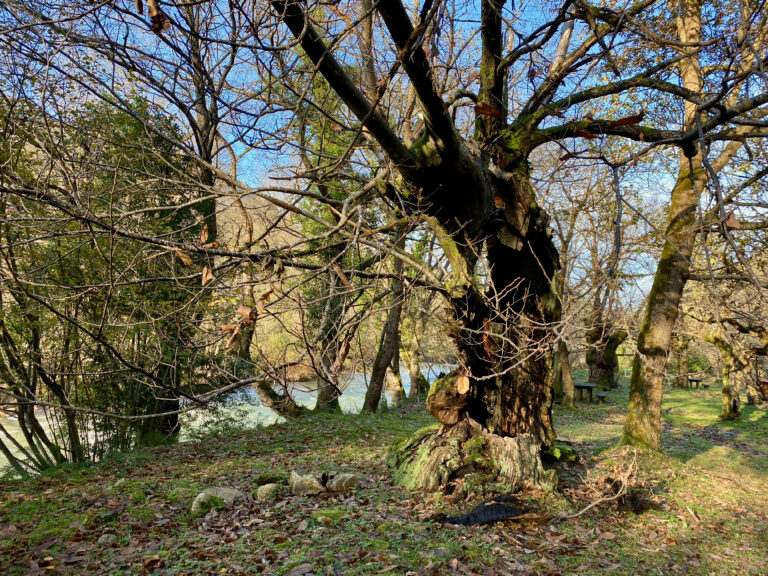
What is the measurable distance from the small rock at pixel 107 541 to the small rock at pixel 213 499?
2.53ft

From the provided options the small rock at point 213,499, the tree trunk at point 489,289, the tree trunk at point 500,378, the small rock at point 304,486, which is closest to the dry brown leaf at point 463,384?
the tree trunk at point 489,289

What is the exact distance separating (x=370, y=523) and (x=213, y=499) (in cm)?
181

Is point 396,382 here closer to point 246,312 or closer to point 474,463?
point 474,463

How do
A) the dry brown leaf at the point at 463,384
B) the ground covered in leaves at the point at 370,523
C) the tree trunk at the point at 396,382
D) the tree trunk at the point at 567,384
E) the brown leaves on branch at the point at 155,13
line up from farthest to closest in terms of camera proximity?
the tree trunk at the point at 396,382, the tree trunk at the point at 567,384, the dry brown leaf at the point at 463,384, the ground covered in leaves at the point at 370,523, the brown leaves on branch at the point at 155,13

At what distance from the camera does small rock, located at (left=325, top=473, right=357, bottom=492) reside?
5426mm

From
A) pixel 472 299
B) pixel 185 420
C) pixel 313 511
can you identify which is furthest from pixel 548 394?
pixel 185 420

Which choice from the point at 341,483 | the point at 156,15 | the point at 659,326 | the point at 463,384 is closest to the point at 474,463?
the point at 463,384

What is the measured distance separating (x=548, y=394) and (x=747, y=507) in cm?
268

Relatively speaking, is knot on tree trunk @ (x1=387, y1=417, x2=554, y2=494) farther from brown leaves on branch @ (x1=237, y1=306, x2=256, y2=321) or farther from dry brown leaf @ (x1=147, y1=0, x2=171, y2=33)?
dry brown leaf @ (x1=147, y1=0, x2=171, y2=33)

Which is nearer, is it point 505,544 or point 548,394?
point 505,544

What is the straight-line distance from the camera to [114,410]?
27.8 ft

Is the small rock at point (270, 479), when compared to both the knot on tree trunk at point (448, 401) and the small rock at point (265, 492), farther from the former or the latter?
the knot on tree trunk at point (448, 401)

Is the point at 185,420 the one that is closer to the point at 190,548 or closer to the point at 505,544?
the point at 190,548

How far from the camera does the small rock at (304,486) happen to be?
5297 millimetres
